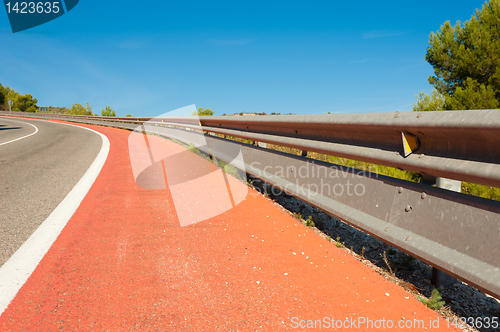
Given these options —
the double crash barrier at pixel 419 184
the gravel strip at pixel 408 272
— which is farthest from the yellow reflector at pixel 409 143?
the gravel strip at pixel 408 272

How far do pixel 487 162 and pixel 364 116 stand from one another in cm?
101

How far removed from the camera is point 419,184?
7.22ft

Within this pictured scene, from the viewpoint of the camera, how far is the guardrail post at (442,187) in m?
2.16

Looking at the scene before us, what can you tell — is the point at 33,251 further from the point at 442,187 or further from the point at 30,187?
the point at 442,187

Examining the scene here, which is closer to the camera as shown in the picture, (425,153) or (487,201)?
(487,201)

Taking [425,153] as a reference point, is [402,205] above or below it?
below

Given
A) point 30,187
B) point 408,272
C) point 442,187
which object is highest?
point 442,187

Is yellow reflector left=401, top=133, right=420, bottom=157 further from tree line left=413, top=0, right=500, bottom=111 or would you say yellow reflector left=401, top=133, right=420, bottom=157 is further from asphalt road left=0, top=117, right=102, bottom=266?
tree line left=413, top=0, right=500, bottom=111

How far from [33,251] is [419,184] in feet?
10.8

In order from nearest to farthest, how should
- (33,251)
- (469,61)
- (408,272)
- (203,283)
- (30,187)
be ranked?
(203,283) < (408,272) < (33,251) < (30,187) < (469,61)

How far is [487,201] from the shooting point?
5.72 feet

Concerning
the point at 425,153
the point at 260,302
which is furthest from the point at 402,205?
the point at 260,302

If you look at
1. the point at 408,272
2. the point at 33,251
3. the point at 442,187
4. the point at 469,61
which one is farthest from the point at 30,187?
the point at 469,61

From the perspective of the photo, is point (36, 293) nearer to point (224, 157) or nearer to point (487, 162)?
point (487, 162)
